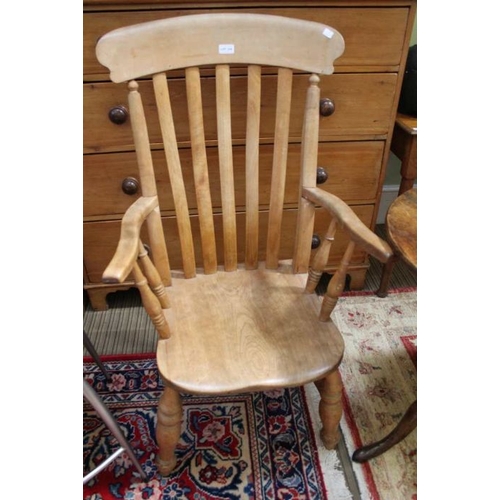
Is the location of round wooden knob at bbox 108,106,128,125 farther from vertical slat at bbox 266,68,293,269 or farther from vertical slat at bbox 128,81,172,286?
vertical slat at bbox 266,68,293,269

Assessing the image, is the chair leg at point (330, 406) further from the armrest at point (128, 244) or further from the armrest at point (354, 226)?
the armrest at point (128, 244)

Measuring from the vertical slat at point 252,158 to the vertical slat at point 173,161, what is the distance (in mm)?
191

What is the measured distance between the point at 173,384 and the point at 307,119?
0.79 meters

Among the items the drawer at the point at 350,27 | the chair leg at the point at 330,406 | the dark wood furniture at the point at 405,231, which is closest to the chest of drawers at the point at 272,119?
the drawer at the point at 350,27

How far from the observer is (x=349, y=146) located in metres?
1.53

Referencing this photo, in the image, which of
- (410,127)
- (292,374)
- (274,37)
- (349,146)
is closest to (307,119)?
(274,37)

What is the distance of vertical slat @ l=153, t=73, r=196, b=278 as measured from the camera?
1.09 meters

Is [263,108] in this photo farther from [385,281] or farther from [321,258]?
[385,281]

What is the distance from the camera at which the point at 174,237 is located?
65.6 inches

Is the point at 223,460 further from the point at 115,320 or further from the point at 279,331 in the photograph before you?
the point at 115,320

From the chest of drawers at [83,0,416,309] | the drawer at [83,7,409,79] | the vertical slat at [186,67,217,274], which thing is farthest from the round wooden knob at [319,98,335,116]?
the vertical slat at [186,67,217,274]

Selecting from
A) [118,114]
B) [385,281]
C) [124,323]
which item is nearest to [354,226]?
[118,114]

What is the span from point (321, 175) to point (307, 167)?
361mm

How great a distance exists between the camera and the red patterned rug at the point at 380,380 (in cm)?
133
